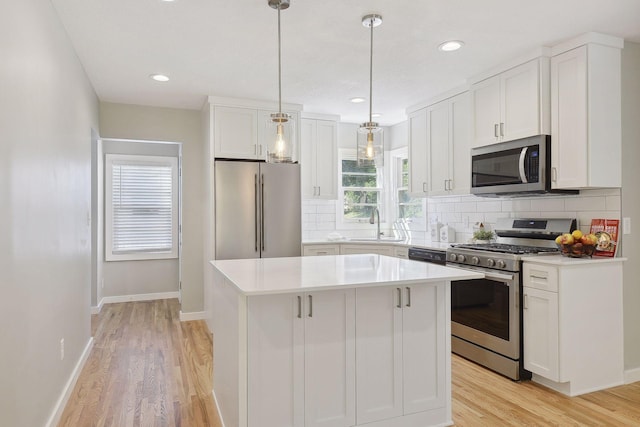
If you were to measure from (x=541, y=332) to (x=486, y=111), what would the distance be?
185cm

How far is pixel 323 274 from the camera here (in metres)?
2.28

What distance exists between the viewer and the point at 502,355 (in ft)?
10.5

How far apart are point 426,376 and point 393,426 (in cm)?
33

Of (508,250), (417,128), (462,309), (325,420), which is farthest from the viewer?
(417,128)

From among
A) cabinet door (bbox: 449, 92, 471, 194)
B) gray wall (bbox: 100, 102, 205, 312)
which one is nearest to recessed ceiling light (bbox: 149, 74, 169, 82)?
gray wall (bbox: 100, 102, 205, 312)

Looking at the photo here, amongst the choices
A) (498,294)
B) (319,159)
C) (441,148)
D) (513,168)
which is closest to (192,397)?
(498,294)

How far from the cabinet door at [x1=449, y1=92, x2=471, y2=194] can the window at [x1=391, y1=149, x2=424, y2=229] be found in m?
1.23

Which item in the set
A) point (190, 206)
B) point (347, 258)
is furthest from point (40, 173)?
point (190, 206)

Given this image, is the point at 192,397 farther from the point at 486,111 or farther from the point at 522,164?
the point at 486,111

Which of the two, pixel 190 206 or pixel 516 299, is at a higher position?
pixel 190 206

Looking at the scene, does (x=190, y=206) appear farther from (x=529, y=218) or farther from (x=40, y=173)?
(x=529, y=218)

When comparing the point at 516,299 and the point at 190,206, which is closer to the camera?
the point at 516,299

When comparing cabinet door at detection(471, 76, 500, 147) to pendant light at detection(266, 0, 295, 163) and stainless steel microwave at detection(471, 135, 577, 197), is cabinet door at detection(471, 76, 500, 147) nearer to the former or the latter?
stainless steel microwave at detection(471, 135, 577, 197)

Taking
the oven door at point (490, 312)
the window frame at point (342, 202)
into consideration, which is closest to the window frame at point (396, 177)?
the window frame at point (342, 202)
